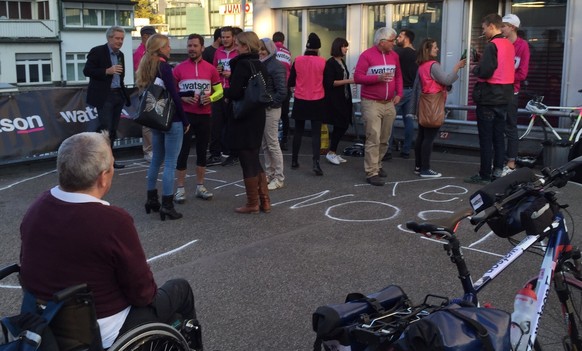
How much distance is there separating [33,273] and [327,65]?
23.3ft

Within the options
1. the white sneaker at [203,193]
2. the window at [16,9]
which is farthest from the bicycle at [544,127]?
the window at [16,9]

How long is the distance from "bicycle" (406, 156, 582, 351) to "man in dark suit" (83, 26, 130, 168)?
23.6 feet

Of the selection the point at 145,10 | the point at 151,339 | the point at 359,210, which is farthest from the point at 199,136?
the point at 145,10

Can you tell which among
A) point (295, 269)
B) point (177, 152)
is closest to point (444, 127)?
point (177, 152)

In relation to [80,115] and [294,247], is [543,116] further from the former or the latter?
[80,115]

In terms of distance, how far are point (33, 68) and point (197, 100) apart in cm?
5366

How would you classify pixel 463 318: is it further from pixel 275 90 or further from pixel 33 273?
pixel 275 90

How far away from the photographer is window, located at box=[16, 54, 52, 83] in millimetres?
56125

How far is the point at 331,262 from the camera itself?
18.6ft

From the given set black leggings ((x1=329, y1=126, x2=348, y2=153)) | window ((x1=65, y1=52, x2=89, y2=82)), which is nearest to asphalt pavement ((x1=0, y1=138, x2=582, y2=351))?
black leggings ((x1=329, y1=126, x2=348, y2=153))

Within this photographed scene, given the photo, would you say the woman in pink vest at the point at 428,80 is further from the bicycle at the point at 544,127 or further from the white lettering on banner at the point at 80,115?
the white lettering on banner at the point at 80,115

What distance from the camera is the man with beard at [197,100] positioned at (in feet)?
24.5

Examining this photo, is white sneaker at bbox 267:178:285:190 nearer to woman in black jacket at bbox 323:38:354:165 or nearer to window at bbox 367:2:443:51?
woman in black jacket at bbox 323:38:354:165

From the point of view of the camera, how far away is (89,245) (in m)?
2.92
